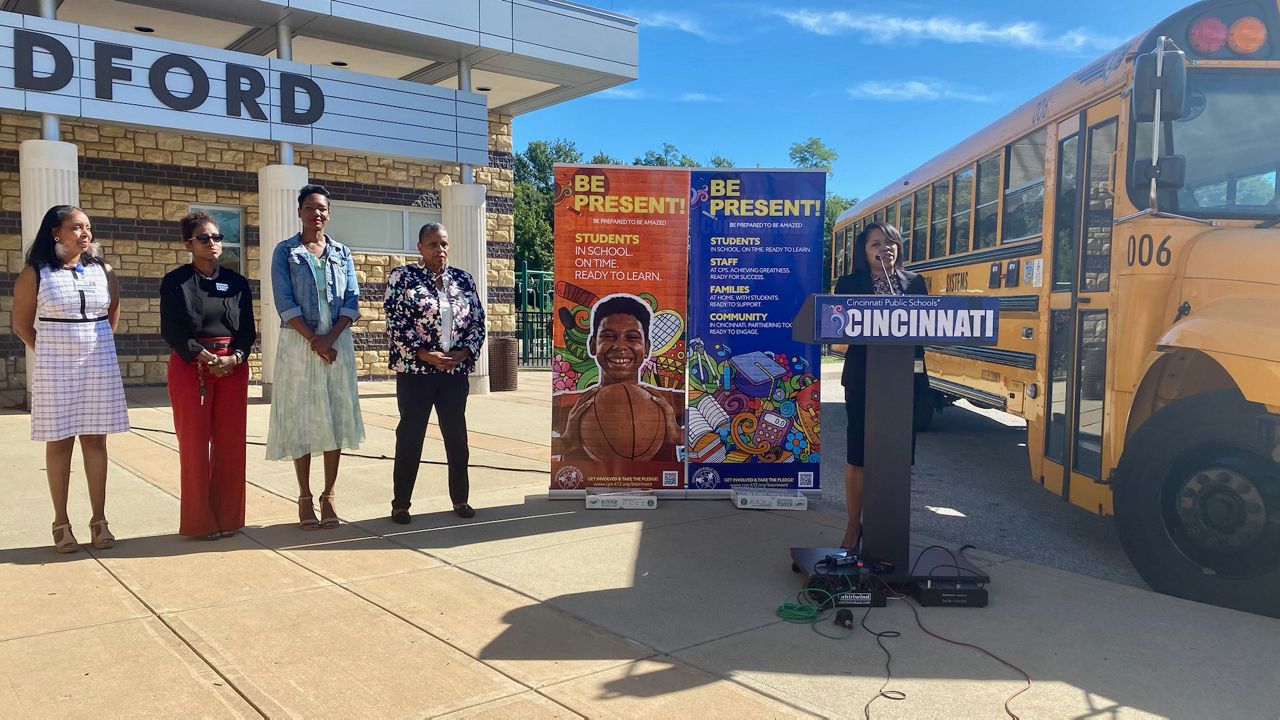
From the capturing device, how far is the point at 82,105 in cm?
1068

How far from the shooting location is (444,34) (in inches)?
512

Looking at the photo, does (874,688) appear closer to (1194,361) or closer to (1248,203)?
(1194,361)

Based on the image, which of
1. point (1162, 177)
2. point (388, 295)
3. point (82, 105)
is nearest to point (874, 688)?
point (1162, 177)

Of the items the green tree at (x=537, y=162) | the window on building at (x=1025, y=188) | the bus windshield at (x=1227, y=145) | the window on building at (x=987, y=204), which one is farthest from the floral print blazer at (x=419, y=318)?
the green tree at (x=537, y=162)

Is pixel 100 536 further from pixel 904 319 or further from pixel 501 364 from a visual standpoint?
pixel 501 364

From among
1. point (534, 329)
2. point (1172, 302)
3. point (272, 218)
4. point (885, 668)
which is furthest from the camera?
point (534, 329)

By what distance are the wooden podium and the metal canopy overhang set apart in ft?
33.3

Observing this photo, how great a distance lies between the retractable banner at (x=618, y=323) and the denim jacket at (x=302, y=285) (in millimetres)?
1502

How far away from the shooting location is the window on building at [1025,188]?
6875mm

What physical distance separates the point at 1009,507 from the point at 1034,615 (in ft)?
9.50

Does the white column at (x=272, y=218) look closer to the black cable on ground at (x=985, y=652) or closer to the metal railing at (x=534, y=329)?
the metal railing at (x=534, y=329)

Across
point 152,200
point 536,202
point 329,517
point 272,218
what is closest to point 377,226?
point 272,218

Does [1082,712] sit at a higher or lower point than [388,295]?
lower

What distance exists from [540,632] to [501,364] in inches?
438
